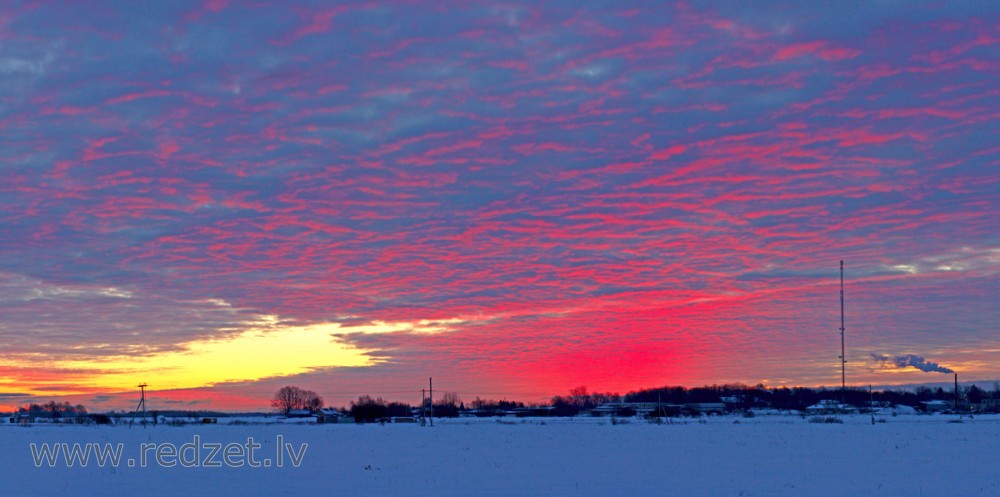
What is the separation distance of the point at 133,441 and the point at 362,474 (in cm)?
2616

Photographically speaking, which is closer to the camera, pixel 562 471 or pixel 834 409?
pixel 562 471

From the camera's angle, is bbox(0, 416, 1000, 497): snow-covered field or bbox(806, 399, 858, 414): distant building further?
bbox(806, 399, 858, 414): distant building

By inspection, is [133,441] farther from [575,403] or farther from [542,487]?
[575,403]

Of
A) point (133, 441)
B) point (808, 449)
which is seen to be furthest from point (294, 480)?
point (133, 441)

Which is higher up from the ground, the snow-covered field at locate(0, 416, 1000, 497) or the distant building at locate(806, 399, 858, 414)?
the snow-covered field at locate(0, 416, 1000, 497)

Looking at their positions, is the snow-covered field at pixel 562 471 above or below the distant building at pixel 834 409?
above

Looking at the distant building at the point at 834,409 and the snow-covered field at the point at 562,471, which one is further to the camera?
the distant building at the point at 834,409

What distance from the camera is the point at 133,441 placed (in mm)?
49406

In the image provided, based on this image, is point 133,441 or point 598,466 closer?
point 598,466

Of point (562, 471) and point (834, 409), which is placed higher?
point (562, 471)

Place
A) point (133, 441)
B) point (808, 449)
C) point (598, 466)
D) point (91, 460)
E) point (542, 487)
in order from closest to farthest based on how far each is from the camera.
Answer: point (542, 487), point (598, 466), point (91, 460), point (808, 449), point (133, 441)

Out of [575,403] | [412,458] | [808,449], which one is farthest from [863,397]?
[412,458]

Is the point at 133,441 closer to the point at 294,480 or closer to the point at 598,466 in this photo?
the point at 294,480

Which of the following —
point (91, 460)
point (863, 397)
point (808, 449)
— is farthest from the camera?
point (863, 397)
